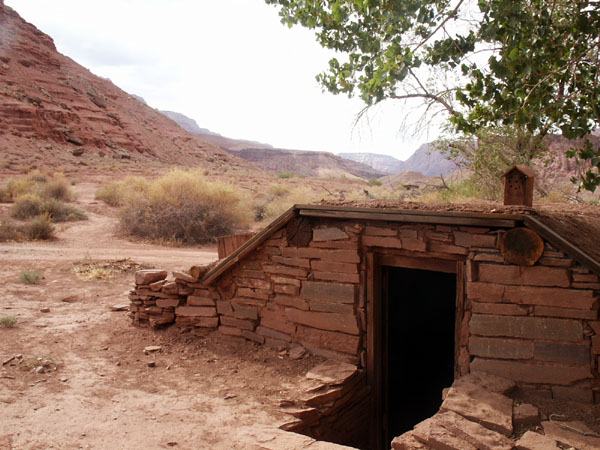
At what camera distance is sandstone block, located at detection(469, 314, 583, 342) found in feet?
12.2

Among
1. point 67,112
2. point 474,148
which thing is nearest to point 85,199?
point 474,148

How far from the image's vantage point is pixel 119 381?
4.58 metres

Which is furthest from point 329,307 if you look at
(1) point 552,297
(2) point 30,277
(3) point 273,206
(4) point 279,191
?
(4) point 279,191

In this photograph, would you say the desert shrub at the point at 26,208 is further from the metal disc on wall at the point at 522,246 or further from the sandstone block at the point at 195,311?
the metal disc on wall at the point at 522,246

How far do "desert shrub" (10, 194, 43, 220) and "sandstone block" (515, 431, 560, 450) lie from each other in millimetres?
14849

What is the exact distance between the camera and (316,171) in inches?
2530

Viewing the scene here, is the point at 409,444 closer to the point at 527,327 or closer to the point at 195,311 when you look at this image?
the point at 527,327

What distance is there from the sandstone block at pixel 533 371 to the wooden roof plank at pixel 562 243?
2.89 ft

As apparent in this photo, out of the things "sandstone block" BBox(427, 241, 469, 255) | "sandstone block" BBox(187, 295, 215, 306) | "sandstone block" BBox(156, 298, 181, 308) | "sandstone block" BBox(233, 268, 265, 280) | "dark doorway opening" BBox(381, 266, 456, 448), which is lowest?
"dark doorway opening" BBox(381, 266, 456, 448)

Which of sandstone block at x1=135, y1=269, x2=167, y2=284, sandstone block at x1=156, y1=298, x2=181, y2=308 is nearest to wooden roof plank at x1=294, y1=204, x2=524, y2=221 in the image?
sandstone block at x1=156, y1=298, x2=181, y2=308

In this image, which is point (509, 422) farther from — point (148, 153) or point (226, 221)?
point (148, 153)

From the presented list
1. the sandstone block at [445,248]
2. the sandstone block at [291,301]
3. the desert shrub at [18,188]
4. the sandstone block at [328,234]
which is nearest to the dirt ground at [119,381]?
the sandstone block at [291,301]

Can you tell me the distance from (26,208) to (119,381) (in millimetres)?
12246

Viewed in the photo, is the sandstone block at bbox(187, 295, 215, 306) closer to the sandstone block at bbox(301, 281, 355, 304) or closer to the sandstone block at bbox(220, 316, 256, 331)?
the sandstone block at bbox(220, 316, 256, 331)
